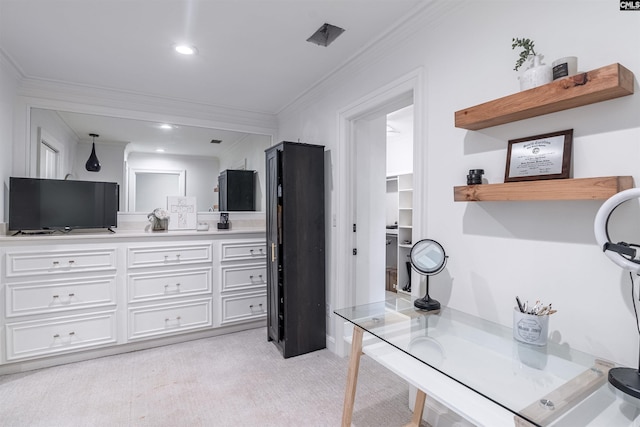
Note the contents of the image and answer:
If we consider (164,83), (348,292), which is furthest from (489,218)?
(164,83)

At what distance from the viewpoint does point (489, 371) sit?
3.65 feet

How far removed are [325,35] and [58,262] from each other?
2.83 m

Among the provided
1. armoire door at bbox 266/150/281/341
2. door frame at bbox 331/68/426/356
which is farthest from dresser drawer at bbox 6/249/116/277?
door frame at bbox 331/68/426/356

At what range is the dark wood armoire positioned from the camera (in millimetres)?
2756

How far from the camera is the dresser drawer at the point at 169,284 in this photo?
292cm

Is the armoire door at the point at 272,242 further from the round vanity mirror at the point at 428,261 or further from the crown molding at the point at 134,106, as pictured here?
the round vanity mirror at the point at 428,261

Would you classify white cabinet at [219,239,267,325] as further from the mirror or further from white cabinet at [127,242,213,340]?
the mirror

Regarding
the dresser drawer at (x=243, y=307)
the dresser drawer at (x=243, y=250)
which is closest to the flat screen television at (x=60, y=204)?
the dresser drawer at (x=243, y=250)

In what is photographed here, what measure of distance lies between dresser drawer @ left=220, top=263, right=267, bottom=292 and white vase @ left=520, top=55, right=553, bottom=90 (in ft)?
9.48

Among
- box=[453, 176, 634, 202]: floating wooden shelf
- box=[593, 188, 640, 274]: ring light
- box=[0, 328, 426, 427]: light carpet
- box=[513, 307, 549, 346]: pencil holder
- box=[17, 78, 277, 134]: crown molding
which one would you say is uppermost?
box=[17, 78, 277, 134]: crown molding

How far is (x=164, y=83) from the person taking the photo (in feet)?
9.78

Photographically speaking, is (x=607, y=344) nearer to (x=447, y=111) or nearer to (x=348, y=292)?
(x=447, y=111)

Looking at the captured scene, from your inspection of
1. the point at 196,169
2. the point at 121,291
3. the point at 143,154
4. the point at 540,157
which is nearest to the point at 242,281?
the point at 121,291

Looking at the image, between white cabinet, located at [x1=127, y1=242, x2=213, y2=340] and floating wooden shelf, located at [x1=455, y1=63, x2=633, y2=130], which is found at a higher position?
floating wooden shelf, located at [x1=455, y1=63, x2=633, y2=130]
